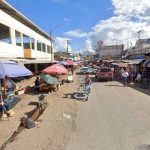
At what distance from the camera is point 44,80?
85.7ft

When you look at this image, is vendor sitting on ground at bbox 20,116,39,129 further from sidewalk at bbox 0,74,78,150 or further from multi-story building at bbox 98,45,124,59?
multi-story building at bbox 98,45,124,59

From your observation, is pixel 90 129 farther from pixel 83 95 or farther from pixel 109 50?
pixel 109 50

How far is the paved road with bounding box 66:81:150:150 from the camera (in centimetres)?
964

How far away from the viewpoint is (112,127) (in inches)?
475

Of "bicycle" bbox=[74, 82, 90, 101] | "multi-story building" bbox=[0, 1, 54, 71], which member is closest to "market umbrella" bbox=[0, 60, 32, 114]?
"bicycle" bbox=[74, 82, 90, 101]

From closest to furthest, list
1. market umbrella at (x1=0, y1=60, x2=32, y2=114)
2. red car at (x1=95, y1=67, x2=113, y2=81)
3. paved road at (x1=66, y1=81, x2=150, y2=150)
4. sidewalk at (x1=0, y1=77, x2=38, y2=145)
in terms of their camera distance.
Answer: paved road at (x1=66, y1=81, x2=150, y2=150) < sidewalk at (x1=0, y1=77, x2=38, y2=145) < market umbrella at (x1=0, y1=60, x2=32, y2=114) < red car at (x1=95, y1=67, x2=113, y2=81)

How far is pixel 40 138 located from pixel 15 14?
28.2 m

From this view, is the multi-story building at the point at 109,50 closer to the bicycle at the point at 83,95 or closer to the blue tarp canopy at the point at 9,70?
the bicycle at the point at 83,95

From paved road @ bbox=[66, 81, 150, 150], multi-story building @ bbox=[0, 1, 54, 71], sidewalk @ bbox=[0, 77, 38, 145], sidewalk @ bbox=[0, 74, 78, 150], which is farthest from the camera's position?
multi-story building @ bbox=[0, 1, 54, 71]

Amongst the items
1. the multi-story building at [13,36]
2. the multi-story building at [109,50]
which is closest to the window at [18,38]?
the multi-story building at [13,36]

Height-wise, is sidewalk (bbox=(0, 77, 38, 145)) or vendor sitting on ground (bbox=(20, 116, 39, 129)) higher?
vendor sitting on ground (bbox=(20, 116, 39, 129))

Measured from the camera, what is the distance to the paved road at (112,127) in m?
9.64

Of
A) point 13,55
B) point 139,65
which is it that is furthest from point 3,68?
point 139,65

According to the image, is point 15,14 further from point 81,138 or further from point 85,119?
point 81,138
